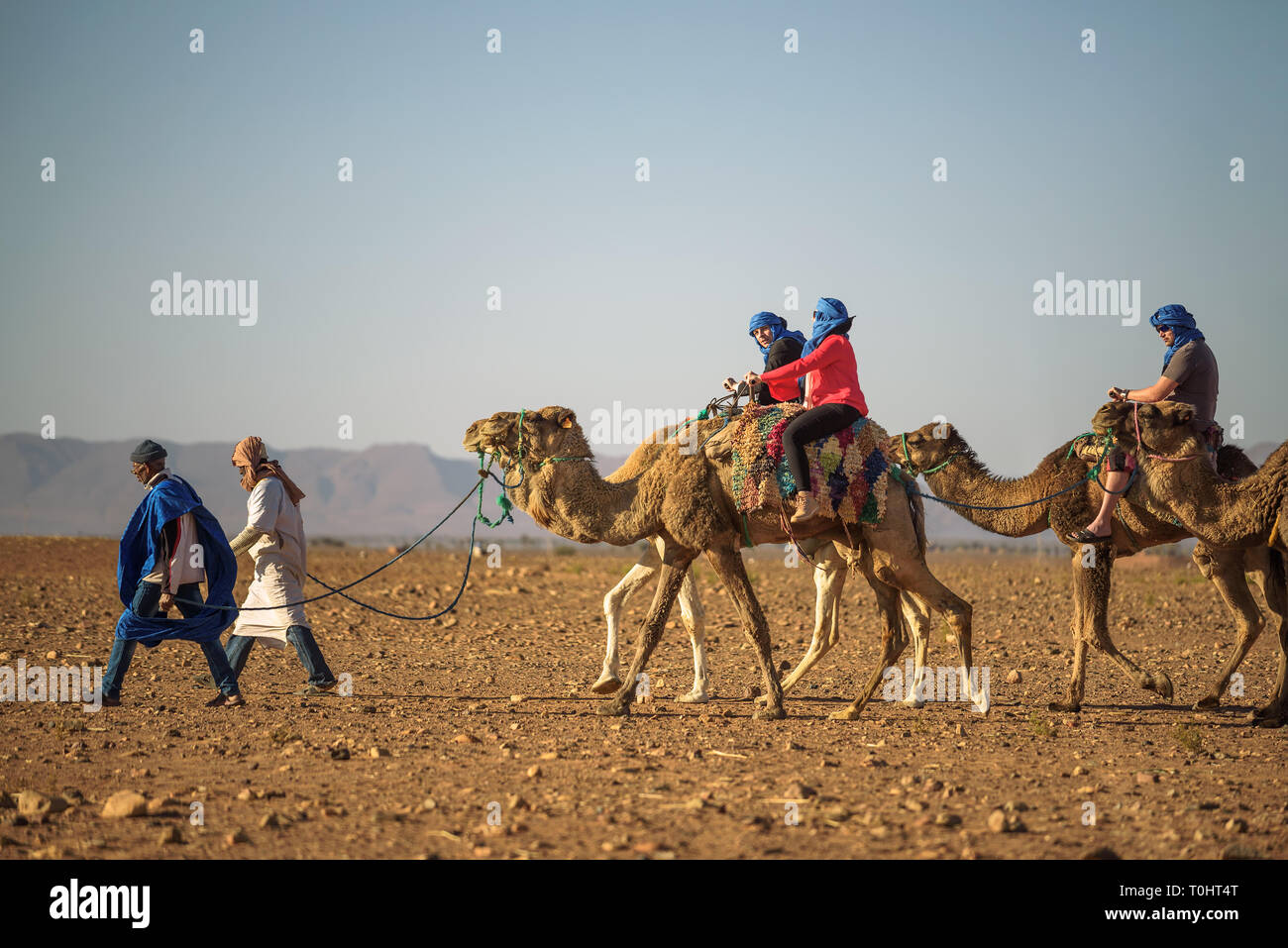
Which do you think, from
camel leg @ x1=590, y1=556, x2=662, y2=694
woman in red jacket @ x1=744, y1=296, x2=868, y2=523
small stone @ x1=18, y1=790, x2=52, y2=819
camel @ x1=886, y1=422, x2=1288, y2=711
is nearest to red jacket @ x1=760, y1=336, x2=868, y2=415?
woman in red jacket @ x1=744, y1=296, x2=868, y2=523

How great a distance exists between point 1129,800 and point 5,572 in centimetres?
2082

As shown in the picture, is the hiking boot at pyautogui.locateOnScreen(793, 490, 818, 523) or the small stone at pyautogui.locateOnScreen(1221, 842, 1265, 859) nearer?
the small stone at pyautogui.locateOnScreen(1221, 842, 1265, 859)

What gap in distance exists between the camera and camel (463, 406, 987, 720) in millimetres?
9875

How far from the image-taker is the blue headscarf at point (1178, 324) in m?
10.6

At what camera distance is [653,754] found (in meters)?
8.36

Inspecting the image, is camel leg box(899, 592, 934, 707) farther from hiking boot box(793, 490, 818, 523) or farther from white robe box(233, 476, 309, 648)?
white robe box(233, 476, 309, 648)

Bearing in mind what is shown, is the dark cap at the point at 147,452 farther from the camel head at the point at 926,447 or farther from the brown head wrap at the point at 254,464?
the camel head at the point at 926,447

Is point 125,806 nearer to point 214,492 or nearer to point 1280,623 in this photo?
point 1280,623

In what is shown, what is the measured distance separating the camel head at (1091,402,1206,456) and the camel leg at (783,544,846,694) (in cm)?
274

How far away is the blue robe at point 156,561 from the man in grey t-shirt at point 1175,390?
761cm

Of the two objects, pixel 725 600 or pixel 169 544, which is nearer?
pixel 169 544

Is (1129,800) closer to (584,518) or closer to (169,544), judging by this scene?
(584,518)

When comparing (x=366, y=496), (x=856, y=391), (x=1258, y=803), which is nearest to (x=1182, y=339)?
(x=856, y=391)
